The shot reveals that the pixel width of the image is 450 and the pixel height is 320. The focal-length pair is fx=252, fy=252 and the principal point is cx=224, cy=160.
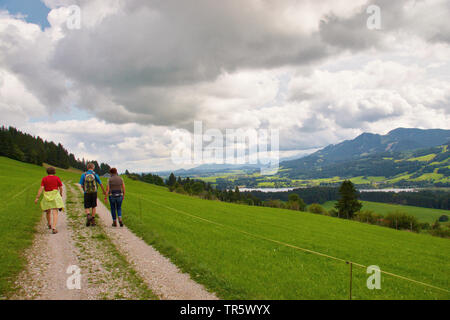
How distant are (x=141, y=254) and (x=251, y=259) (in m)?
4.93

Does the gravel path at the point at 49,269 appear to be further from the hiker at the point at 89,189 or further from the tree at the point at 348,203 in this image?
the tree at the point at 348,203

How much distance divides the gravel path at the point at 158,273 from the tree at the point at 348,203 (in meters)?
80.8

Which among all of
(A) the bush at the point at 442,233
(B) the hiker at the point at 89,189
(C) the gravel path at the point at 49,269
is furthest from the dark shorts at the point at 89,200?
(A) the bush at the point at 442,233

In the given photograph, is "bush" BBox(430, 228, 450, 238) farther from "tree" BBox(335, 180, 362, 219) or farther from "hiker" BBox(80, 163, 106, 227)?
"hiker" BBox(80, 163, 106, 227)

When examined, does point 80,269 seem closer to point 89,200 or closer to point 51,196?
point 51,196

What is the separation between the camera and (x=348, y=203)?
80750 mm

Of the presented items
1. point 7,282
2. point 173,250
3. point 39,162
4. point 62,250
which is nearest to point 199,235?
point 173,250

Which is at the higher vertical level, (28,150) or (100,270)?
(28,150)

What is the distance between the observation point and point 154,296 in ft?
23.8

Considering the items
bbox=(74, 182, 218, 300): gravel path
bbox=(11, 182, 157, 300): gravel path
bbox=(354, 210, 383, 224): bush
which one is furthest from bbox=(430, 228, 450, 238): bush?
bbox=(11, 182, 157, 300): gravel path

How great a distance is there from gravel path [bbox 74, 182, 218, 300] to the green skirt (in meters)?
3.49

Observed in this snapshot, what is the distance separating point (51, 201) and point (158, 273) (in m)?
8.41

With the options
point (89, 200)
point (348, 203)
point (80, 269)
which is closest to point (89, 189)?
point (89, 200)

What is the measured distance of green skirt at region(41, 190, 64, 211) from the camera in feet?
43.5
